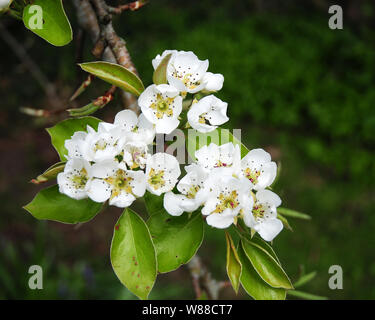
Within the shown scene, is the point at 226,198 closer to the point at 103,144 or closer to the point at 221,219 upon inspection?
the point at 221,219

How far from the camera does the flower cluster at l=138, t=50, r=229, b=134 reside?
2.99 ft

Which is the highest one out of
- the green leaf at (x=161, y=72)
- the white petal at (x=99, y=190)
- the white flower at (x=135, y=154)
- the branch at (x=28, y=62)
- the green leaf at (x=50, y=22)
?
the branch at (x=28, y=62)

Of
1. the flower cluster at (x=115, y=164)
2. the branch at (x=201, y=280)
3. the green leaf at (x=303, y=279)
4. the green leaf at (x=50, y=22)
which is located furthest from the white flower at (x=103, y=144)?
the green leaf at (x=303, y=279)

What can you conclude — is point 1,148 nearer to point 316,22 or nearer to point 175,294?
point 175,294

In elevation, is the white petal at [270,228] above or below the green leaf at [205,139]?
below

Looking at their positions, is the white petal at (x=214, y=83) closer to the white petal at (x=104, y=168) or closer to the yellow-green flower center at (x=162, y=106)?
the yellow-green flower center at (x=162, y=106)

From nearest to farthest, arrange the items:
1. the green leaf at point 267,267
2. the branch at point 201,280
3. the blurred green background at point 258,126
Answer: the green leaf at point 267,267, the branch at point 201,280, the blurred green background at point 258,126

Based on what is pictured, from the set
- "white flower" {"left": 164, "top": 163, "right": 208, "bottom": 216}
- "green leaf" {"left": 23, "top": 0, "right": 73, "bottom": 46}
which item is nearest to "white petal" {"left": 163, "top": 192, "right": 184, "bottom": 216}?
"white flower" {"left": 164, "top": 163, "right": 208, "bottom": 216}

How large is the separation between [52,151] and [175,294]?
1652 mm

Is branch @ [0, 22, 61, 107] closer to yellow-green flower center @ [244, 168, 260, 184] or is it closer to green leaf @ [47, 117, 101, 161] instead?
green leaf @ [47, 117, 101, 161]

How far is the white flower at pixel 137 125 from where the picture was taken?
92 cm

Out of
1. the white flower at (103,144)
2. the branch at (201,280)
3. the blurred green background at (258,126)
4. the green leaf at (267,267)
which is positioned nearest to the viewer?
the white flower at (103,144)

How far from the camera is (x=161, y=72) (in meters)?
0.91

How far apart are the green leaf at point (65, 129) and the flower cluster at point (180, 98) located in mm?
165
